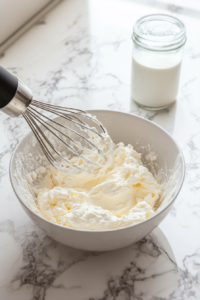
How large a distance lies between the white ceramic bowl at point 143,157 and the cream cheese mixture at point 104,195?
1.4 inches

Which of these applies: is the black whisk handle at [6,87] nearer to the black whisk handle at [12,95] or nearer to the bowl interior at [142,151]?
the black whisk handle at [12,95]

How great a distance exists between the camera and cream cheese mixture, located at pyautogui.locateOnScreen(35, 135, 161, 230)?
730 mm

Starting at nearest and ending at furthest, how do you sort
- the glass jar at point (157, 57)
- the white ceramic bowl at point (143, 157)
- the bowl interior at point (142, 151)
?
the white ceramic bowl at point (143, 157) < the bowl interior at point (142, 151) < the glass jar at point (157, 57)

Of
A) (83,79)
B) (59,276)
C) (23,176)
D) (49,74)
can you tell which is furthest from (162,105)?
(59,276)

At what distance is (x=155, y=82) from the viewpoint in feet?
3.70

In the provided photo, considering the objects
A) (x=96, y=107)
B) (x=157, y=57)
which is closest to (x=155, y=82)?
(x=157, y=57)

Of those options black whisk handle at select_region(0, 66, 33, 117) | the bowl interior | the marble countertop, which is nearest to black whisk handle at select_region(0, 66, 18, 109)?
black whisk handle at select_region(0, 66, 33, 117)

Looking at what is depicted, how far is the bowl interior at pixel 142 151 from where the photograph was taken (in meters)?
0.80

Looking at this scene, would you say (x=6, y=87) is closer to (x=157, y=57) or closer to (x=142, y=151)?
(x=142, y=151)

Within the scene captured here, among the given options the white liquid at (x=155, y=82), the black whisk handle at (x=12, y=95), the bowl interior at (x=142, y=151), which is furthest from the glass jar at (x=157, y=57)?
the black whisk handle at (x=12, y=95)

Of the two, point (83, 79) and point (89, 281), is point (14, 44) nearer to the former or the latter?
point (83, 79)

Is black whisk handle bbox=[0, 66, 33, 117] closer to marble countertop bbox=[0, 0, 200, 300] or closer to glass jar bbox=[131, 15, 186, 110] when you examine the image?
marble countertop bbox=[0, 0, 200, 300]

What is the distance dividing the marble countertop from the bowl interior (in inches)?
4.0

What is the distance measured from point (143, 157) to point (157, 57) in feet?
1.09
